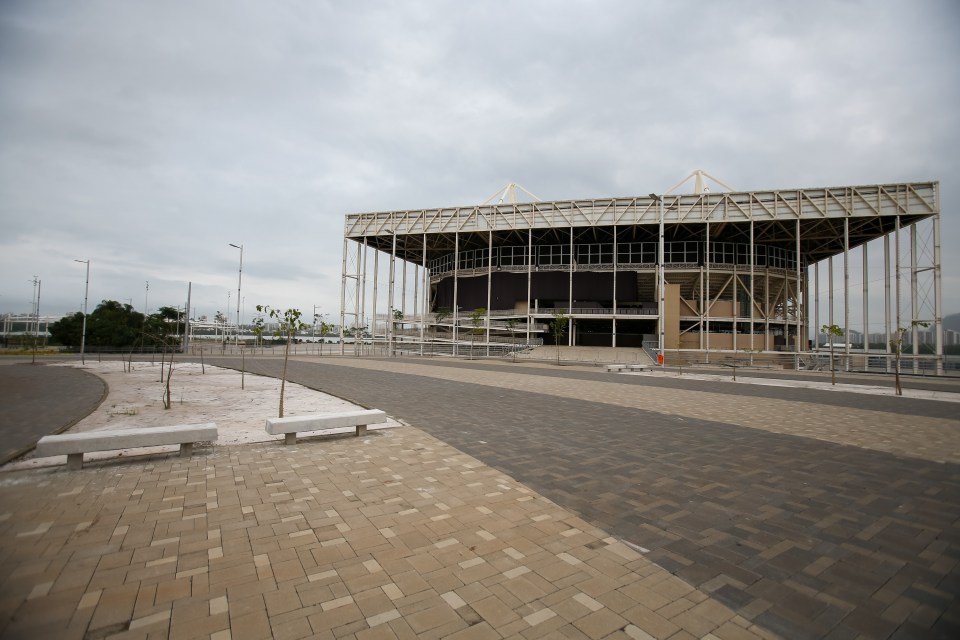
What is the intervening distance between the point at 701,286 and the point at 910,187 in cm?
1970

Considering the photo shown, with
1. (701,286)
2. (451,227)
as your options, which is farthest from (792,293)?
(451,227)

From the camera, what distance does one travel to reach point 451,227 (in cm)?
5403

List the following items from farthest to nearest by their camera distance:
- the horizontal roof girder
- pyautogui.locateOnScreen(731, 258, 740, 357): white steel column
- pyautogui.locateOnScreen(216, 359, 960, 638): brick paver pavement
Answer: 1. pyautogui.locateOnScreen(731, 258, 740, 357): white steel column
2. the horizontal roof girder
3. pyautogui.locateOnScreen(216, 359, 960, 638): brick paver pavement

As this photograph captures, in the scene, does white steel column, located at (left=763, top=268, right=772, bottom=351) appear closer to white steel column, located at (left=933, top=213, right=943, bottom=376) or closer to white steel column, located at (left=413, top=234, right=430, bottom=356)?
white steel column, located at (left=933, top=213, right=943, bottom=376)

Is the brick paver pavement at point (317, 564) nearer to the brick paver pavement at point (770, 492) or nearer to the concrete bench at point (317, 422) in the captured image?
the brick paver pavement at point (770, 492)

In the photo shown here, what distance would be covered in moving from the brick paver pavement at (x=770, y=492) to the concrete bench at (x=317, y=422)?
1.34 metres

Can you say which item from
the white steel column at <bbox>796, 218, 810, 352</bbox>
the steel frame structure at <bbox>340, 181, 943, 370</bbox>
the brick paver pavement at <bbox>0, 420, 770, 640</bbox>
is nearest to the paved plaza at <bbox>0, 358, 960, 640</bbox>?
the brick paver pavement at <bbox>0, 420, 770, 640</bbox>

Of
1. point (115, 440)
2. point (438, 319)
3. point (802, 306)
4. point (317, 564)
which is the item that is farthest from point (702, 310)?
point (317, 564)

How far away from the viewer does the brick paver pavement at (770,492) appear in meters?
3.30

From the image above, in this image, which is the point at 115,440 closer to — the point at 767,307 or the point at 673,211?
→ the point at 673,211

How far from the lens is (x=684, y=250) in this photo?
177ft

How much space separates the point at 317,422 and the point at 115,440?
276cm

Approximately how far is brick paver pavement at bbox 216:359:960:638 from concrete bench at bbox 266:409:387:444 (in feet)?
4.38

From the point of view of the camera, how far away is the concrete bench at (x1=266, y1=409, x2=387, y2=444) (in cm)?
746
